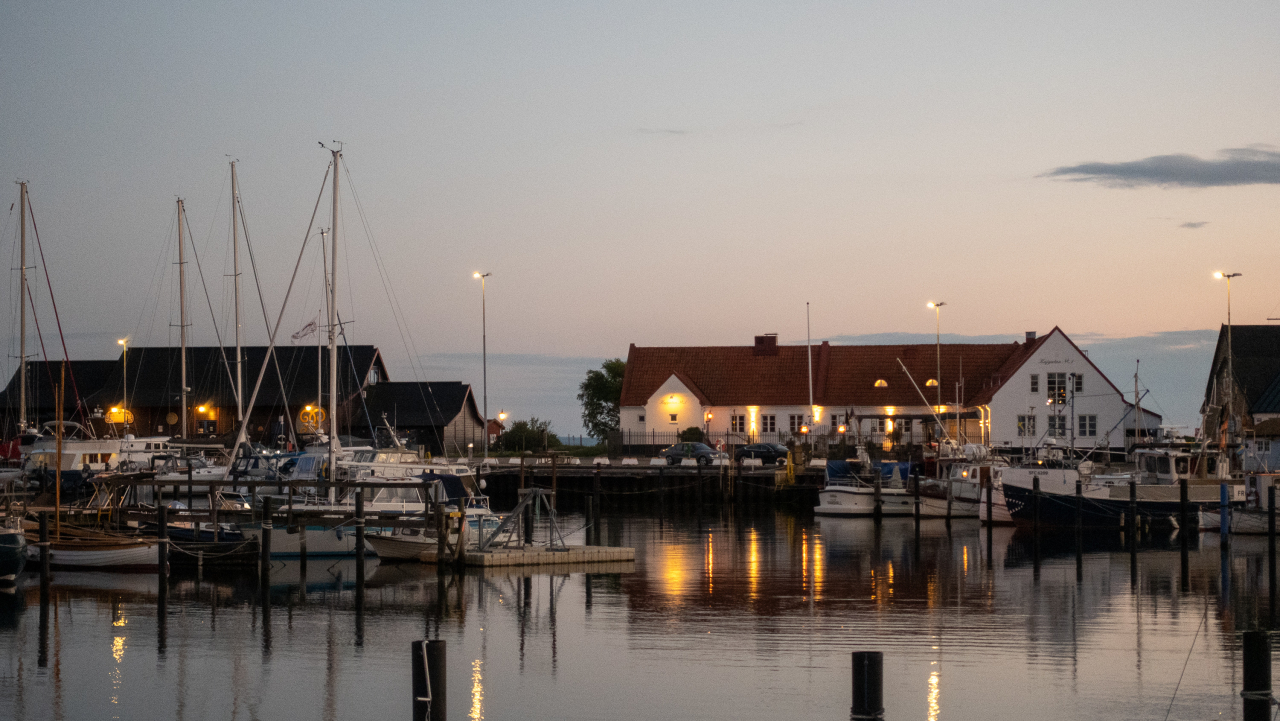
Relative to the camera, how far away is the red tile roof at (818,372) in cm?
7781

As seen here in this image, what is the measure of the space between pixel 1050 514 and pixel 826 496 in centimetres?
1018

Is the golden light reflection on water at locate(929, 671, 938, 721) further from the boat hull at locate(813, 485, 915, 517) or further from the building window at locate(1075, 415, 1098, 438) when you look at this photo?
the building window at locate(1075, 415, 1098, 438)

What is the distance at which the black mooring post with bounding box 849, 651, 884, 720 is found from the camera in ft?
36.9

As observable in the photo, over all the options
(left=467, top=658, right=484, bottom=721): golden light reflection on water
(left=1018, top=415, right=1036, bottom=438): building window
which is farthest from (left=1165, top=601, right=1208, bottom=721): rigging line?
(left=1018, top=415, right=1036, bottom=438): building window

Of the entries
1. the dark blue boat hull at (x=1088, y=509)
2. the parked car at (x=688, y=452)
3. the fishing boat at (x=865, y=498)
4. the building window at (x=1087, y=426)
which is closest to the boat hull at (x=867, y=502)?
the fishing boat at (x=865, y=498)

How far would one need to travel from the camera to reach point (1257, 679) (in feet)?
38.7

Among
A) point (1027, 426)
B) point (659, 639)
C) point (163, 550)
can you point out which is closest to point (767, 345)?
point (1027, 426)

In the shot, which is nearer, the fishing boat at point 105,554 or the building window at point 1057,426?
the fishing boat at point 105,554

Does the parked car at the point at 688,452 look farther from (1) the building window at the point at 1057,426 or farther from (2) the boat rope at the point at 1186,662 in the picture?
(2) the boat rope at the point at 1186,662

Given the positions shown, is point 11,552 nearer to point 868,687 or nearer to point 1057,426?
point 868,687

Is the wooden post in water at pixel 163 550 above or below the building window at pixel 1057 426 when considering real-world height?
below

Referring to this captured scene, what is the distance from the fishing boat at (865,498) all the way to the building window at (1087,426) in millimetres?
19377

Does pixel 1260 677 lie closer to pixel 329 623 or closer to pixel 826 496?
pixel 329 623

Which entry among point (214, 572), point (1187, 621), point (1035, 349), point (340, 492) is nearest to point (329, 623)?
point (214, 572)
